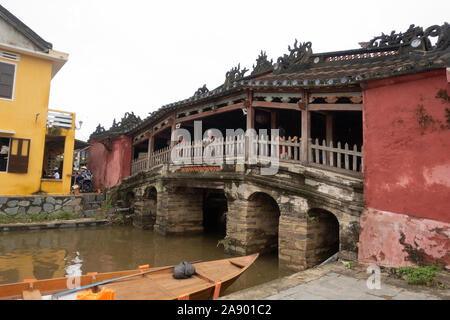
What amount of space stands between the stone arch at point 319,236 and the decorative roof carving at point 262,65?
6679mm

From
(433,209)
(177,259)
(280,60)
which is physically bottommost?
(177,259)

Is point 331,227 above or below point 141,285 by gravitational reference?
above

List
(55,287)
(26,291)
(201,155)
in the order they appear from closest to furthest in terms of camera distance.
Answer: (26,291) < (55,287) < (201,155)

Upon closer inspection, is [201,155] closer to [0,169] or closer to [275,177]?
[275,177]

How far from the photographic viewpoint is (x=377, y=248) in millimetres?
6043

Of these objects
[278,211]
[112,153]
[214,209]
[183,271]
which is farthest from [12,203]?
[278,211]

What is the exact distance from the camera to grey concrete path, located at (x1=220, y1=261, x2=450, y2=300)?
14.5ft

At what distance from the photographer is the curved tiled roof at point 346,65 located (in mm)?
5848

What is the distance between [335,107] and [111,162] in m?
15.7

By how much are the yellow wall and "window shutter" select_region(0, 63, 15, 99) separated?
183 millimetres

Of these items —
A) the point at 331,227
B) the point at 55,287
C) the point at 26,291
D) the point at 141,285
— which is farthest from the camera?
the point at 331,227

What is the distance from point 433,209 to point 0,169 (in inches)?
633

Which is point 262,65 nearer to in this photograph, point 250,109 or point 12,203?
point 250,109
